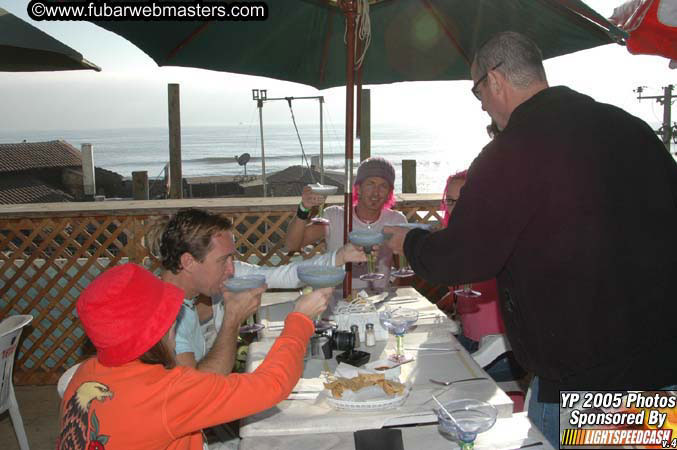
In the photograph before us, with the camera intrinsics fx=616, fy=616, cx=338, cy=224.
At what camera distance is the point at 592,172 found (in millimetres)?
1512

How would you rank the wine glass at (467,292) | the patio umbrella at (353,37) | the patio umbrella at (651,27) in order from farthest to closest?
the patio umbrella at (353,37), the wine glass at (467,292), the patio umbrella at (651,27)

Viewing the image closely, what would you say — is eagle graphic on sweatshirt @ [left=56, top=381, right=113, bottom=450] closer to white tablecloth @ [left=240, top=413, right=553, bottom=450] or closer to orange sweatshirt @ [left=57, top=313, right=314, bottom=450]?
orange sweatshirt @ [left=57, top=313, right=314, bottom=450]

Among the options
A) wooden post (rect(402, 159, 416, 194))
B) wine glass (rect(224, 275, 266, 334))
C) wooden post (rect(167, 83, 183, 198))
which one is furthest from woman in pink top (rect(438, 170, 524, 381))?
wooden post (rect(167, 83, 183, 198))

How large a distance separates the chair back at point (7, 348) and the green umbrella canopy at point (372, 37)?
1488mm

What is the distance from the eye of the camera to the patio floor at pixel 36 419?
3574mm

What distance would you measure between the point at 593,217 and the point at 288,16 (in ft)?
7.45

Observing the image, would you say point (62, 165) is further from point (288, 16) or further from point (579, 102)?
point (579, 102)

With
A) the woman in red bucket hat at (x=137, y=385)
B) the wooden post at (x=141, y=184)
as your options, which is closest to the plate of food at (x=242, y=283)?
the woman in red bucket hat at (x=137, y=385)

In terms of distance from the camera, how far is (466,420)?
1464 mm

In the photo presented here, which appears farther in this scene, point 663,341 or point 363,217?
point 363,217

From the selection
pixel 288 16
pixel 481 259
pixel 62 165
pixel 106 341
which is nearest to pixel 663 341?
pixel 481 259

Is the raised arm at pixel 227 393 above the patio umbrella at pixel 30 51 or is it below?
below

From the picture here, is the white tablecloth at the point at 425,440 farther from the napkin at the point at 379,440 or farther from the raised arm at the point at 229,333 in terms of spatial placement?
the raised arm at the point at 229,333

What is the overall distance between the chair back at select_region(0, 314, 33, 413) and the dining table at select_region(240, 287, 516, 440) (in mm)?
1198
